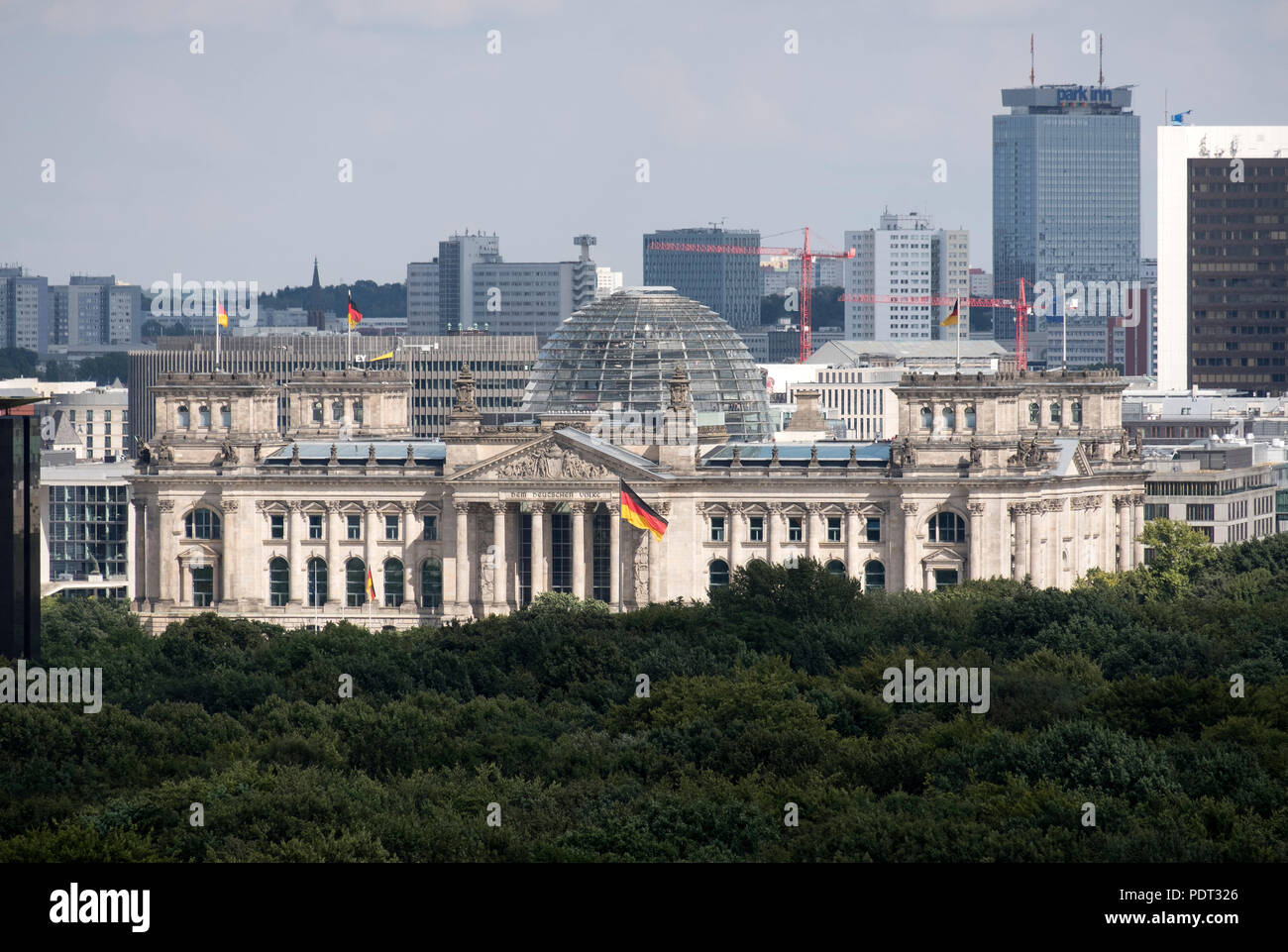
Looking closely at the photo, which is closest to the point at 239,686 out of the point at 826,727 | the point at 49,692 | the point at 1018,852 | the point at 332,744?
the point at 49,692

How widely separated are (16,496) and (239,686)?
36360mm

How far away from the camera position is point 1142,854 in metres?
103

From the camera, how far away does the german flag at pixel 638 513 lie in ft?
639

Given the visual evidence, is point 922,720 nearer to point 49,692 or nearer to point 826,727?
point 826,727

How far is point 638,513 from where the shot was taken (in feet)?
643

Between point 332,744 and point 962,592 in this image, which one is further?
point 962,592

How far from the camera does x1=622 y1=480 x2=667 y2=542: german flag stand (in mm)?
194625

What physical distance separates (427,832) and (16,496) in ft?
66.6
